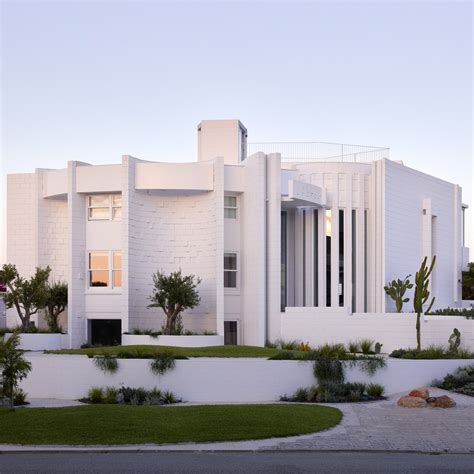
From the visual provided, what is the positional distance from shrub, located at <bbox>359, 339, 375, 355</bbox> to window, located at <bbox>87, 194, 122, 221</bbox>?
11845 millimetres

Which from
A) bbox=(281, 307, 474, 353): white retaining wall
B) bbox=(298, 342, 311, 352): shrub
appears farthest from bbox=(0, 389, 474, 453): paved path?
bbox=(298, 342, 311, 352): shrub

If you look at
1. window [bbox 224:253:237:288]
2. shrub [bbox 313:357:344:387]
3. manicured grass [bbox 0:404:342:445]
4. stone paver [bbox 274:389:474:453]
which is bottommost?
stone paver [bbox 274:389:474:453]

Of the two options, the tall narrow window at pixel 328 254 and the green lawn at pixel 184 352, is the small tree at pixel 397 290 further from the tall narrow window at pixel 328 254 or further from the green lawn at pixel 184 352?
the green lawn at pixel 184 352

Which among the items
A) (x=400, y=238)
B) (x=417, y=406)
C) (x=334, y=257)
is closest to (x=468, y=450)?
(x=417, y=406)

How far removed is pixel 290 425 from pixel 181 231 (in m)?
18.4

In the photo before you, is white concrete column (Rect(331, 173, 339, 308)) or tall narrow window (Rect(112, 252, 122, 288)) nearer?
tall narrow window (Rect(112, 252, 122, 288))

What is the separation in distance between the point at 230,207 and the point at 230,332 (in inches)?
214

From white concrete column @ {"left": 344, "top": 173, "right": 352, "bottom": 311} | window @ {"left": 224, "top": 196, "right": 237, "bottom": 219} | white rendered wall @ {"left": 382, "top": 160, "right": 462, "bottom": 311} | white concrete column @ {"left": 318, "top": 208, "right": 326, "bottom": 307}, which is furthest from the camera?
white rendered wall @ {"left": 382, "top": 160, "right": 462, "bottom": 311}

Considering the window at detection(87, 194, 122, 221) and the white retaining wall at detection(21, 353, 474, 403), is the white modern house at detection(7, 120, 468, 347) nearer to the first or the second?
the window at detection(87, 194, 122, 221)

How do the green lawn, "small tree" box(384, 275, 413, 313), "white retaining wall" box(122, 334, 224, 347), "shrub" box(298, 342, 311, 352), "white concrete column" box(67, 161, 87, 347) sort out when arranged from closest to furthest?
the green lawn
"shrub" box(298, 342, 311, 352)
"white retaining wall" box(122, 334, 224, 347)
"white concrete column" box(67, 161, 87, 347)
"small tree" box(384, 275, 413, 313)

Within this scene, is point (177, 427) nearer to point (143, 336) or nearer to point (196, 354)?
point (196, 354)

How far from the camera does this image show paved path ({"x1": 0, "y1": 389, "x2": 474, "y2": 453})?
14266 mm

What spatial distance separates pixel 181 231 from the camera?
33781mm

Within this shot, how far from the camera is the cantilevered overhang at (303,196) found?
104ft
